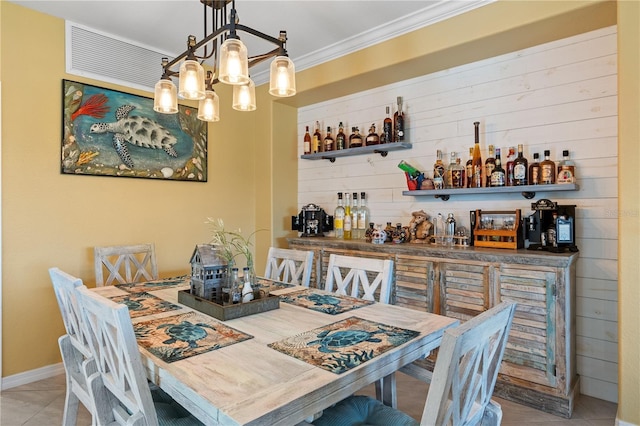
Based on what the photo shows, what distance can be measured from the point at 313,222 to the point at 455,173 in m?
Answer: 1.43

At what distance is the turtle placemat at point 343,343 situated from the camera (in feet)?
3.78

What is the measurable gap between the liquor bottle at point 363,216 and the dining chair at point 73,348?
7.95ft

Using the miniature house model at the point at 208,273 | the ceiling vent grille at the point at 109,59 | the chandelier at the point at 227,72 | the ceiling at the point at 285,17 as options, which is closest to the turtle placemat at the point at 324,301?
the miniature house model at the point at 208,273

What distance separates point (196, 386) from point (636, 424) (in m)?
2.25

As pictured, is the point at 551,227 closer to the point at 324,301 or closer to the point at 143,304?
the point at 324,301

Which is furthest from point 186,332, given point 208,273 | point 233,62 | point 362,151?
point 362,151

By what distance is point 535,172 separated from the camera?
8.16ft

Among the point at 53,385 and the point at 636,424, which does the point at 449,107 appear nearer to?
the point at 636,424

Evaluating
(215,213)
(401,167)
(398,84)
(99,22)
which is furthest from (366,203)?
(99,22)

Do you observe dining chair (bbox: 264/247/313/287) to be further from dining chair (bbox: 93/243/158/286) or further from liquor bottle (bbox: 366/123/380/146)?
liquor bottle (bbox: 366/123/380/146)

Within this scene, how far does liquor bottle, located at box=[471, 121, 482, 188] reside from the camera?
2705 millimetres

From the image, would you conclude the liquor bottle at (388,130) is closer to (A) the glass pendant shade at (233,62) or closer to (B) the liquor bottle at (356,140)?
(B) the liquor bottle at (356,140)

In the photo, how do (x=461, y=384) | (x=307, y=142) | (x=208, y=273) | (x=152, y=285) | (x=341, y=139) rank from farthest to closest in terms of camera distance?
1. (x=307, y=142)
2. (x=341, y=139)
3. (x=152, y=285)
4. (x=208, y=273)
5. (x=461, y=384)

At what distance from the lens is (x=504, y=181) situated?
2580 mm
